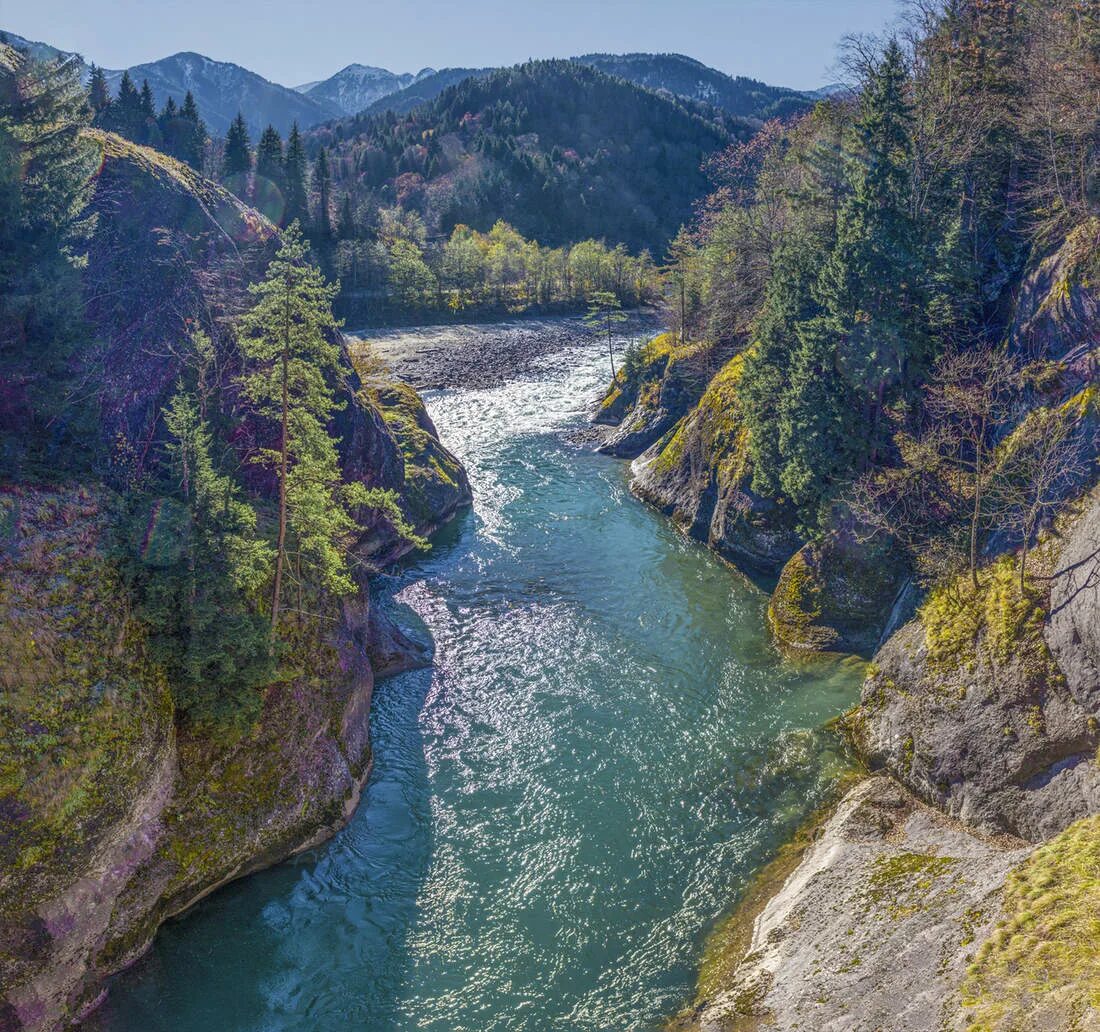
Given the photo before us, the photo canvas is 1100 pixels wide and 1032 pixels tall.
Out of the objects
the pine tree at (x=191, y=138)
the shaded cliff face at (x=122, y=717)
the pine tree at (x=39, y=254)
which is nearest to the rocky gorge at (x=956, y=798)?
the shaded cliff face at (x=122, y=717)

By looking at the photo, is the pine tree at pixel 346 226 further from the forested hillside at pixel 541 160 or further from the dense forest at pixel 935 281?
the dense forest at pixel 935 281

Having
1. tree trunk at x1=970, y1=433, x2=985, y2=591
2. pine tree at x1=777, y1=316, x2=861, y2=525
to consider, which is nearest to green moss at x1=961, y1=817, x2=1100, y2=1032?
tree trunk at x1=970, y1=433, x2=985, y2=591

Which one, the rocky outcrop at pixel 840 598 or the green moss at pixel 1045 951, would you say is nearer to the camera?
the green moss at pixel 1045 951

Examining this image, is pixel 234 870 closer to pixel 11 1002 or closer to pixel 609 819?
pixel 11 1002

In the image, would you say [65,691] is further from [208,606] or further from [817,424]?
[817,424]

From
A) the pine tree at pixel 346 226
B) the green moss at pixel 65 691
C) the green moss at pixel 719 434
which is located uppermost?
the pine tree at pixel 346 226

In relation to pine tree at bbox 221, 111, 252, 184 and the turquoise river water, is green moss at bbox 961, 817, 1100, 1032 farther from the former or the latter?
pine tree at bbox 221, 111, 252, 184

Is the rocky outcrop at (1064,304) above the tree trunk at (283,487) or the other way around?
above

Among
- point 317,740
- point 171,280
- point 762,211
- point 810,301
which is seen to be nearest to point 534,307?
point 762,211
